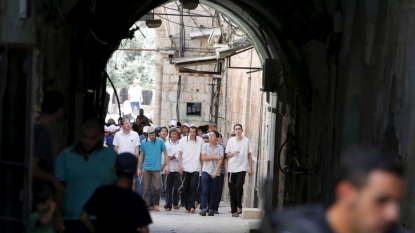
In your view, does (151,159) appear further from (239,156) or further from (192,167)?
(239,156)

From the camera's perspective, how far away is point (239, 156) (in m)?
14.6

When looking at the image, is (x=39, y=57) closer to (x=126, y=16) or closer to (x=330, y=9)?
(x=330, y=9)

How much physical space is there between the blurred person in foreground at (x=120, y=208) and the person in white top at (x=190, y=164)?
962cm

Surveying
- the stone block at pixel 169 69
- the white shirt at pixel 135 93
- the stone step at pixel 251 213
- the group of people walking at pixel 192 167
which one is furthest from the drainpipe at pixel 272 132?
the white shirt at pixel 135 93

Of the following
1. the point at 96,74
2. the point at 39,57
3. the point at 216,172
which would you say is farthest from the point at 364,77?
the point at 216,172

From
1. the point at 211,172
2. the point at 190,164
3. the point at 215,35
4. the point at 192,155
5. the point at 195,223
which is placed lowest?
the point at 195,223

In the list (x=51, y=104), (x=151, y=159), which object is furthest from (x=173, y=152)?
(x=51, y=104)

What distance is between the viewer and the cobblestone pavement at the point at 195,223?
12.4 metres

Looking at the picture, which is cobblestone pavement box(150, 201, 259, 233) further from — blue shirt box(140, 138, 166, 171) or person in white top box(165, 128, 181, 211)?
blue shirt box(140, 138, 166, 171)

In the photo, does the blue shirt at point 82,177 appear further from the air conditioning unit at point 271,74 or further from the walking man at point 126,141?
the walking man at point 126,141

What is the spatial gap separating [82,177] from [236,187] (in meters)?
9.03

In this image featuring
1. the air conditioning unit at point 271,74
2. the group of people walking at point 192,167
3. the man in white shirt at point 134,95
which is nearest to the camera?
the air conditioning unit at point 271,74

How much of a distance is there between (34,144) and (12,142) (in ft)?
0.48

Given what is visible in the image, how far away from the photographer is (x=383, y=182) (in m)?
2.60
